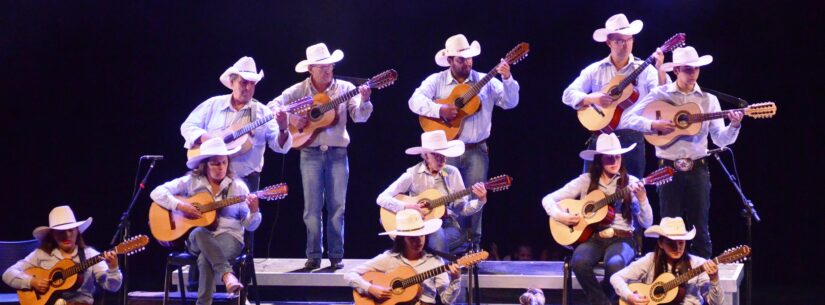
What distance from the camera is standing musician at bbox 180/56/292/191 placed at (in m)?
8.96

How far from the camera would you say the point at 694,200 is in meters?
8.55

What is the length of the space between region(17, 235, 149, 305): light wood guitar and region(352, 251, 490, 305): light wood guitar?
1747 millimetres

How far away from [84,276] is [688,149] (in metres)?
4.72

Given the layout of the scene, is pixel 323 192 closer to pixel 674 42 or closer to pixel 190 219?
pixel 190 219

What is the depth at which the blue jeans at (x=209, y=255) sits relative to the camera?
822cm

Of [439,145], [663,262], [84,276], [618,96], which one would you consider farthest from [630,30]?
[84,276]

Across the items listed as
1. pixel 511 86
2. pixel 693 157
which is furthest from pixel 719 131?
pixel 511 86

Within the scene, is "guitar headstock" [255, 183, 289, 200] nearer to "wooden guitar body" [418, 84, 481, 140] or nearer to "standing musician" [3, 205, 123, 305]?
"standing musician" [3, 205, 123, 305]

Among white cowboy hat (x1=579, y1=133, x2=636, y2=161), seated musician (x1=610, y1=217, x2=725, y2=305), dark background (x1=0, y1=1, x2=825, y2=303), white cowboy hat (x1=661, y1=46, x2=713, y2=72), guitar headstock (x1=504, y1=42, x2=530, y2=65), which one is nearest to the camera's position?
seated musician (x1=610, y1=217, x2=725, y2=305)

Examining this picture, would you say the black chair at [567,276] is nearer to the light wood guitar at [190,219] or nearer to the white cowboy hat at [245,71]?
the light wood guitar at [190,219]

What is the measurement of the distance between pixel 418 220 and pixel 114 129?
4.41 meters

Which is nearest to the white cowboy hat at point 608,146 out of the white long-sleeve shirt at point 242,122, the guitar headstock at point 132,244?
the white long-sleeve shirt at point 242,122

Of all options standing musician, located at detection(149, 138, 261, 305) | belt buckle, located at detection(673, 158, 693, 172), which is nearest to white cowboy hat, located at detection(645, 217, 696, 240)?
belt buckle, located at detection(673, 158, 693, 172)

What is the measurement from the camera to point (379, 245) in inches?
442
